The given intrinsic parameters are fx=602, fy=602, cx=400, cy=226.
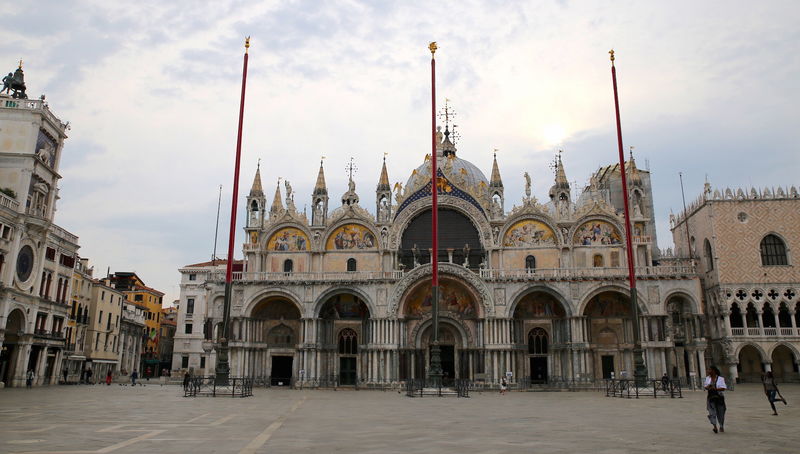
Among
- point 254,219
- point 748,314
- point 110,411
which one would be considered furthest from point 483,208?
point 110,411

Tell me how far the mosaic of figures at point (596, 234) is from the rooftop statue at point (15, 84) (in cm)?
4122

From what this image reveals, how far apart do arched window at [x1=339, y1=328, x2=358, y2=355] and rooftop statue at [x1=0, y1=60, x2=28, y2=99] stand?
28259 millimetres

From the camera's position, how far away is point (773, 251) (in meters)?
46.7

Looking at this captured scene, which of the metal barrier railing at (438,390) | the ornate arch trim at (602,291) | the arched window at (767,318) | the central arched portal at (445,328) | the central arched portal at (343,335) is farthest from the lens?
the arched window at (767,318)

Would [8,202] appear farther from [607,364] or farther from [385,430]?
[607,364]

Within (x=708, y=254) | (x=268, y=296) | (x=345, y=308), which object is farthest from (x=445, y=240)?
(x=708, y=254)

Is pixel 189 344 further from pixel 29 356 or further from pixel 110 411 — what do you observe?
pixel 110 411

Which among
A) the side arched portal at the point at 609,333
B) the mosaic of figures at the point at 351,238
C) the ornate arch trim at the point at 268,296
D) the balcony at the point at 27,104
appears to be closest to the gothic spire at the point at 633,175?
the side arched portal at the point at 609,333

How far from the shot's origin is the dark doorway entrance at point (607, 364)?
139 ft

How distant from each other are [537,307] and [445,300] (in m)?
6.73

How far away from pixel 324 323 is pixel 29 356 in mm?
20015

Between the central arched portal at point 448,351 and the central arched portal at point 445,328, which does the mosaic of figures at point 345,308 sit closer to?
the central arched portal at point 445,328

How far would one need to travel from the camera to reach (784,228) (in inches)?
1837

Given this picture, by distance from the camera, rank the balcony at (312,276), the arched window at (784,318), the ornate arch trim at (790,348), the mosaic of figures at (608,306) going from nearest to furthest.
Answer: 1. the mosaic of figures at (608,306)
2. the balcony at (312,276)
3. the ornate arch trim at (790,348)
4. the arched window at (784,318)
